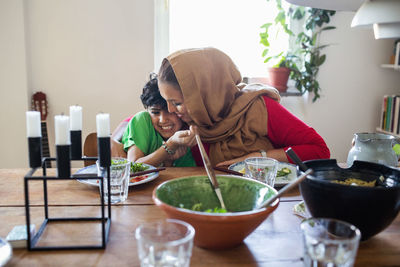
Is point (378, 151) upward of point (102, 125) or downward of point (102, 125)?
downward

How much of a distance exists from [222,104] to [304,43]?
5.25ft

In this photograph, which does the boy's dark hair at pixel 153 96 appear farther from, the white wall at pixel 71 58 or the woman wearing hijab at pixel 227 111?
the white wall at pixel 71 58

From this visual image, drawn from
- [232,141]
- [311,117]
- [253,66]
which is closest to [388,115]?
[311,117]

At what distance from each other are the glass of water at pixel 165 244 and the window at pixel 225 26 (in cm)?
250

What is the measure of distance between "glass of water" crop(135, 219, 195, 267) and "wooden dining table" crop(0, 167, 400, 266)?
9 cm

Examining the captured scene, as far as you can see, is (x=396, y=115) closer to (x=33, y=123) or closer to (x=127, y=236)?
(x=127, y=236)

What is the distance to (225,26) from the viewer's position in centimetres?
315

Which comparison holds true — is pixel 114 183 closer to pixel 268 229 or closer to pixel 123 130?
pixel 268 229

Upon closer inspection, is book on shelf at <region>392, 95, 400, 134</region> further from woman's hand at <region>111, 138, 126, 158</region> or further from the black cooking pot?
the black cooking pot

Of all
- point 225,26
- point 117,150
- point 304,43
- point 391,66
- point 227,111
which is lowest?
point 117,150

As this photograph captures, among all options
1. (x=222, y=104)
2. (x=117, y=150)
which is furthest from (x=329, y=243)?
(x=117, y=150)

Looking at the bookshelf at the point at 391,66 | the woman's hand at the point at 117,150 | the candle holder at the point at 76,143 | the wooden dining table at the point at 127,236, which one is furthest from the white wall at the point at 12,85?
the bookshelf at the point at 391,66

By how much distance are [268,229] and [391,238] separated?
11.5 inches

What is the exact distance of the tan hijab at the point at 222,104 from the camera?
174 centimetres
